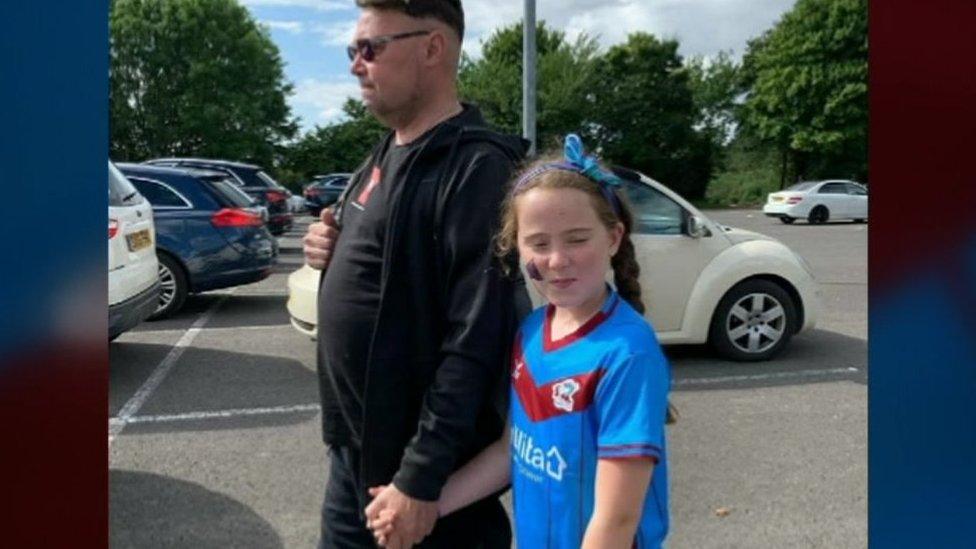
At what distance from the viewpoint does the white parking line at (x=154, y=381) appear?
5668mm

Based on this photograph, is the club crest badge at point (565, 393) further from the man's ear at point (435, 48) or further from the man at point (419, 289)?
the man's ear at point (435, 48)

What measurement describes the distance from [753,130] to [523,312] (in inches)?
2095

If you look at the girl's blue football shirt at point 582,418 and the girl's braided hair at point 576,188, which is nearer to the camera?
the girl's blue football shirt at point 582,418

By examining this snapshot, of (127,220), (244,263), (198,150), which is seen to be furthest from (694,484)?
(198,150)

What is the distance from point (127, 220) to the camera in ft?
22.9

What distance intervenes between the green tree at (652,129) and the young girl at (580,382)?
167 feet

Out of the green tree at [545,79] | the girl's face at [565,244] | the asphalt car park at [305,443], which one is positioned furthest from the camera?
the green tree at [545,79]

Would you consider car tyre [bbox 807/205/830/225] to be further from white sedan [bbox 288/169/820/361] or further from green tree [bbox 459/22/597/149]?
white sedan [bbox 288/169/820/361]

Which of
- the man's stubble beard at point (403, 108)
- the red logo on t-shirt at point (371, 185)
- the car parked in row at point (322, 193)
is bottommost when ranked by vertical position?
the red logo on t-shirt at point (371, 185)

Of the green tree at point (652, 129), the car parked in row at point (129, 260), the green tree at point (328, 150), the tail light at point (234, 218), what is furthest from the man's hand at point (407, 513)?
the green tree at point (652, 129)

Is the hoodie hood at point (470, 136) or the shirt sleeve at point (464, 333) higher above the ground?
the hoodie hood at point (470, 136)

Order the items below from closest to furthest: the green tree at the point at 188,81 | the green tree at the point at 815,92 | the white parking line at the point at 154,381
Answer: the white parking line at the point at 154,381, the green tree at the point at 815,92, the green tree at the point at 188,81

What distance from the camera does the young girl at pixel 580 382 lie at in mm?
1580
